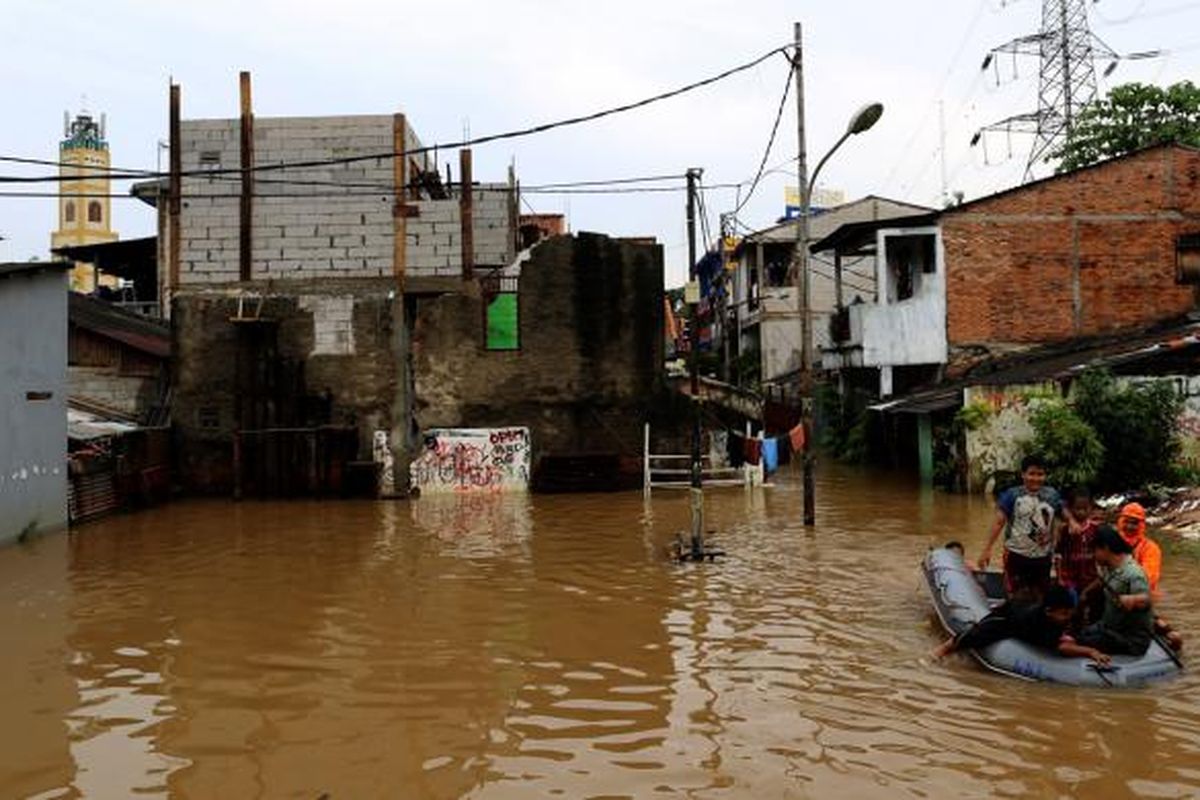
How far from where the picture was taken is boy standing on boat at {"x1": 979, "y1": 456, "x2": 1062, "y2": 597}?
813 cm

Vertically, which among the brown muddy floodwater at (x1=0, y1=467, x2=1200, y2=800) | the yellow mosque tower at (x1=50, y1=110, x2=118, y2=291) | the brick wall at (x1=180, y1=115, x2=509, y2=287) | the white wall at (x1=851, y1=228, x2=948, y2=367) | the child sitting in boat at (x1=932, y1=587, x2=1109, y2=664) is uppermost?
the yellow mosque tower at (x1=50, y1=110, x2=118, y2=291)

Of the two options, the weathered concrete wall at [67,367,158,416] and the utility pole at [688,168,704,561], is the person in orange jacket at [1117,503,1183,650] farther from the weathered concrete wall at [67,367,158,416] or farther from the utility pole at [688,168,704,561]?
the weathered concrete wall at [67,367,158,416]

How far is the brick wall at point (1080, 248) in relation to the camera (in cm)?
2377

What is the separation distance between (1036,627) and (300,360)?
18.1m

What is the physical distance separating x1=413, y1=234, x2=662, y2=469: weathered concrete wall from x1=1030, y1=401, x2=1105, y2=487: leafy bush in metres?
8.51

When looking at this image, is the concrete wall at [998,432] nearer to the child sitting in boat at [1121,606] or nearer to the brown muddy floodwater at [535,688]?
the brown muddy floodwater at [535,688]

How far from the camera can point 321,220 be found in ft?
75.1

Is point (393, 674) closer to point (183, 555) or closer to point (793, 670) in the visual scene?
point (793, 670)

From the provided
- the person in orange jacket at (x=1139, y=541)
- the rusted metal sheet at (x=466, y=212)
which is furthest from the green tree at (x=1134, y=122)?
the person in orange jacket at (x=1139, y=541)

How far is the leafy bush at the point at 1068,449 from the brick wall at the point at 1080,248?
6.71 metres

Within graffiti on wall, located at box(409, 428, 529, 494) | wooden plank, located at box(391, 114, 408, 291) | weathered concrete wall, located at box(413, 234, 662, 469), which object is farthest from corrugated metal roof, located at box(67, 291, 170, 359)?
graffiti on wall, located at box(409, 428, 529, 494)

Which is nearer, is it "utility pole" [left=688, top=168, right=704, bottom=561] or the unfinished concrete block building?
"utility pole" [left=688, top=168, right=704, bottom=561]

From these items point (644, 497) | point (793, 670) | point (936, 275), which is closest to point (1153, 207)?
point (936, 275)

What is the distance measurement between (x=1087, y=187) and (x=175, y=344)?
858 inches
